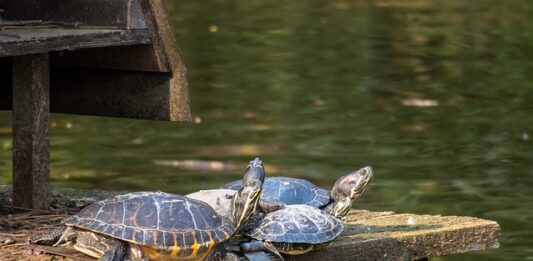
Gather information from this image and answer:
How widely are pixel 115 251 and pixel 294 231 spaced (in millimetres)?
777

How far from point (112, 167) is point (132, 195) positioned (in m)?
5.50

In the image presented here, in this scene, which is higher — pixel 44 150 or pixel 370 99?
pixel 44 150

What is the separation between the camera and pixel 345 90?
585 inches

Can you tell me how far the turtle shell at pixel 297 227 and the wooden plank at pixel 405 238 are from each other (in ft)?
0.42

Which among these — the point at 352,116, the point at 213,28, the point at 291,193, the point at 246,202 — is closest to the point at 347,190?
the point at 291,193

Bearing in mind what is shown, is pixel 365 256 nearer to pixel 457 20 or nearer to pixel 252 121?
pixel 252 121

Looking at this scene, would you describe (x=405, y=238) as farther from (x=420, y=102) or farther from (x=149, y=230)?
(x=420, y=102)

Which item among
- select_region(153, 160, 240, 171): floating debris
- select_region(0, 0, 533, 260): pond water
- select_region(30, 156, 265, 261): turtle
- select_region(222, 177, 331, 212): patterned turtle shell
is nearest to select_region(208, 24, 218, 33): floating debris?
select_region(0, 0, 533, 260): pond water

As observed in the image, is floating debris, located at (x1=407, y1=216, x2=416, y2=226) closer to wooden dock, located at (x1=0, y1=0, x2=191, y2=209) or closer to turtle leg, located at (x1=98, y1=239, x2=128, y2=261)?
wooden dock, located at (x1=0, y1=0, x2=191, y2=209)

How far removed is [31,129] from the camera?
6.55 meters

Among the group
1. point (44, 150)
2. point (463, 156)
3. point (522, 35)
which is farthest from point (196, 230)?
point (522, 35)

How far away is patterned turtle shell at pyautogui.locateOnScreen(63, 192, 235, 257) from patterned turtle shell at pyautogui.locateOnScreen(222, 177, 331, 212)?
835mm

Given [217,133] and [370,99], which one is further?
[370,99]

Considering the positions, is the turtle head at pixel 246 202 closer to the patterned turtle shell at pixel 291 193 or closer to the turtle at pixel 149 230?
the turtle at pixel 149 230
